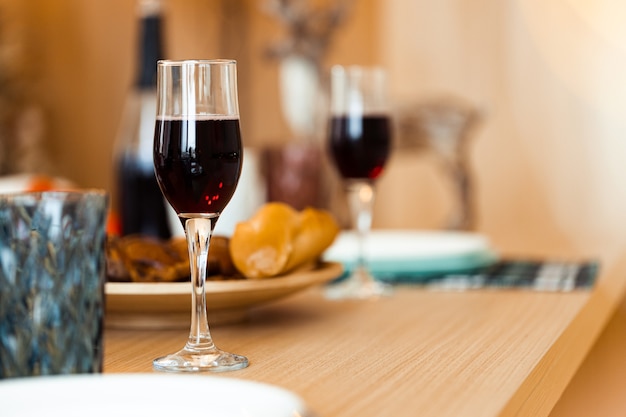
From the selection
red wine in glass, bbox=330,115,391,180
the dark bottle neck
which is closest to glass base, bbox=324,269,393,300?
red wine in glass, bbox=330,115,391,180

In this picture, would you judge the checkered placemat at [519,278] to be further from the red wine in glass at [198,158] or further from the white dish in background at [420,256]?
the red wine in glass at [198,158]

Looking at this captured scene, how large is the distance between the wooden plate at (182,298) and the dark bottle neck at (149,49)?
→ 76cm

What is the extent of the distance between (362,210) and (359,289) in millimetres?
144

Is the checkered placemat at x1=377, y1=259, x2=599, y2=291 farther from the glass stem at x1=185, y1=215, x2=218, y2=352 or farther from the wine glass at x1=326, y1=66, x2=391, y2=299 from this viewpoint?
the glass stem at x1=185, y1=215, x2=218, y2=352

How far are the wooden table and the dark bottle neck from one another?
2.00 feet

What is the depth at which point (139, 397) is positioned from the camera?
22.7 inches

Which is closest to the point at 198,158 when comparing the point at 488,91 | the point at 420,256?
the point at 420,256

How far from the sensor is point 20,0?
398 cm

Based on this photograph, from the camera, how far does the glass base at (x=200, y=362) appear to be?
0.81 meters

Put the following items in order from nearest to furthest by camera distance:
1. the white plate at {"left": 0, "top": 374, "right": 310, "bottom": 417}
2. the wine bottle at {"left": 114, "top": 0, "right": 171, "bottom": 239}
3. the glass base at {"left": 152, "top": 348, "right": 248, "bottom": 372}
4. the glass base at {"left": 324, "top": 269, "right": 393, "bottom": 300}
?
the white plate at {"left": 0, "top": 374, "right": 310, "bottom": 417} < the glass base at {"left": 152, "top": 348, "right": 248, "bottom": 372} < the glass base at {"left": 324, "top": 269, "right": 393, "bottom": 300} < the wine bottle at {"left": 114, "top": 0, "right": 171, "bottom": 239}

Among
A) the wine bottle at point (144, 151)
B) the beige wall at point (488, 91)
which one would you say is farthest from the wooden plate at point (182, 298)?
the beige wall at point (488, 91)

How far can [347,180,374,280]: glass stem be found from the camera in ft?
4.50

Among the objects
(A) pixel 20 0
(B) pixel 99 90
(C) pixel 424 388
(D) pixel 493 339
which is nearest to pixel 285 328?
(D) pixel 493 339

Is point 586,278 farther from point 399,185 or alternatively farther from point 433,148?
point 399,185
